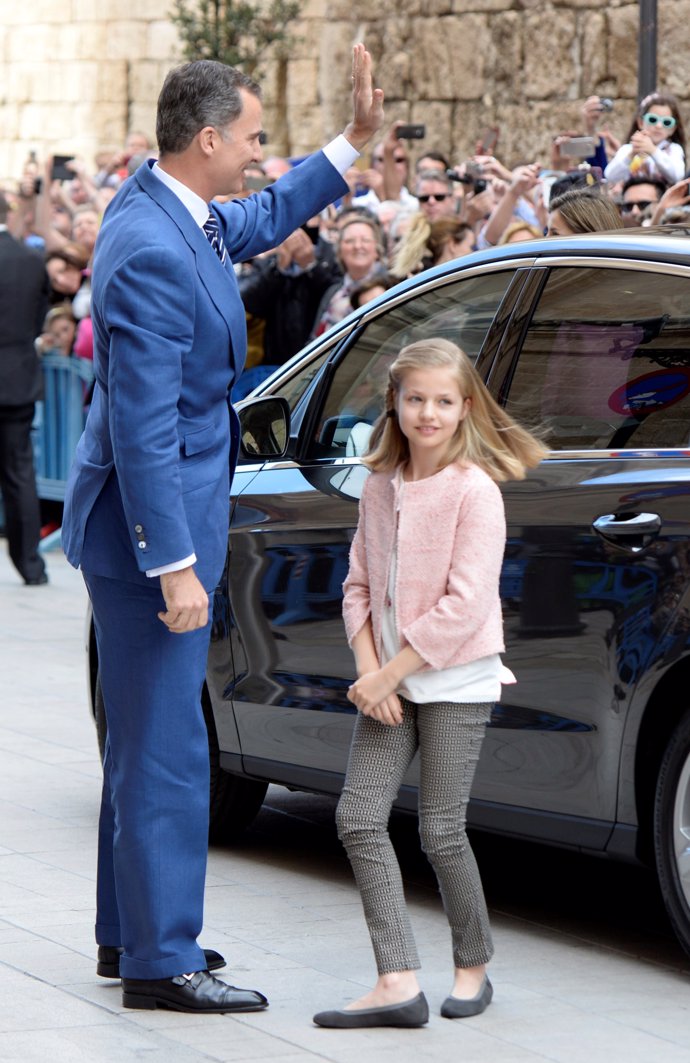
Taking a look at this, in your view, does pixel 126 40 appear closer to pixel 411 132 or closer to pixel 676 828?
pixel 411 132

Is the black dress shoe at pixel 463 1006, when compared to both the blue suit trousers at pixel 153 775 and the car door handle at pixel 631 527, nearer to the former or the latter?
the blue suit trousers at pixel 153 775

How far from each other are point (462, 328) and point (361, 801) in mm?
1471

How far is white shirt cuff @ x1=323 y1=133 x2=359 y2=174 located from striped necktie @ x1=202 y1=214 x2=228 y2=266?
402 millimetres

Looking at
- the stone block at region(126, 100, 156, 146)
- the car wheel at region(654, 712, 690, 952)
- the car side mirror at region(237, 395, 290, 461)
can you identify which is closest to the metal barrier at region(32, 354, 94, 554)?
the car side mirror at region(237, 395, 290, 461)

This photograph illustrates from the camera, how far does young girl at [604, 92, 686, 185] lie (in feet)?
31.4

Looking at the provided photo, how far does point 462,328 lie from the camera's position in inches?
209

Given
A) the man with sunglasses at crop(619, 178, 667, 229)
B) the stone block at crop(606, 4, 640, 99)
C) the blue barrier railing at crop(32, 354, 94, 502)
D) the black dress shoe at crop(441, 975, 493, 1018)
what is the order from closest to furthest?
the black dress shoe at crop(441, 975, 493, 1018)
the man with sunglasses at crop(619, 178, 667, 229)
the blue barrier railing at crop(32, 354, 94, 502)
the stone block at crop(606, 4, 640, 99)

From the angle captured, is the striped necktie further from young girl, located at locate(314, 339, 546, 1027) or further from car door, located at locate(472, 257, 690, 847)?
car door, located at locate(472, 257, 690, 847)

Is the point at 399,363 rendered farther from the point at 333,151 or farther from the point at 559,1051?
the point at 559,1051

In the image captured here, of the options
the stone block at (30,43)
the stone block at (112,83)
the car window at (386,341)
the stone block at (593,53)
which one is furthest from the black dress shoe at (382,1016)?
the stone block at (30,43)

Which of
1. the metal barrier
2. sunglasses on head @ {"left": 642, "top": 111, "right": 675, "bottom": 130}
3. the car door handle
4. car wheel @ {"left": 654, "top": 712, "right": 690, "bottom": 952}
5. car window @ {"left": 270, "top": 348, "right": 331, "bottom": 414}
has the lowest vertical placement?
the metal barrier

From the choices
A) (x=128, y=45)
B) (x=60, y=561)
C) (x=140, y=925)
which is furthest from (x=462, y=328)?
(x=128, y=45)

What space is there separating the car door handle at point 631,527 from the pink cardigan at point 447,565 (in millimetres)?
400

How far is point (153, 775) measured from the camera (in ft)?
14.7
